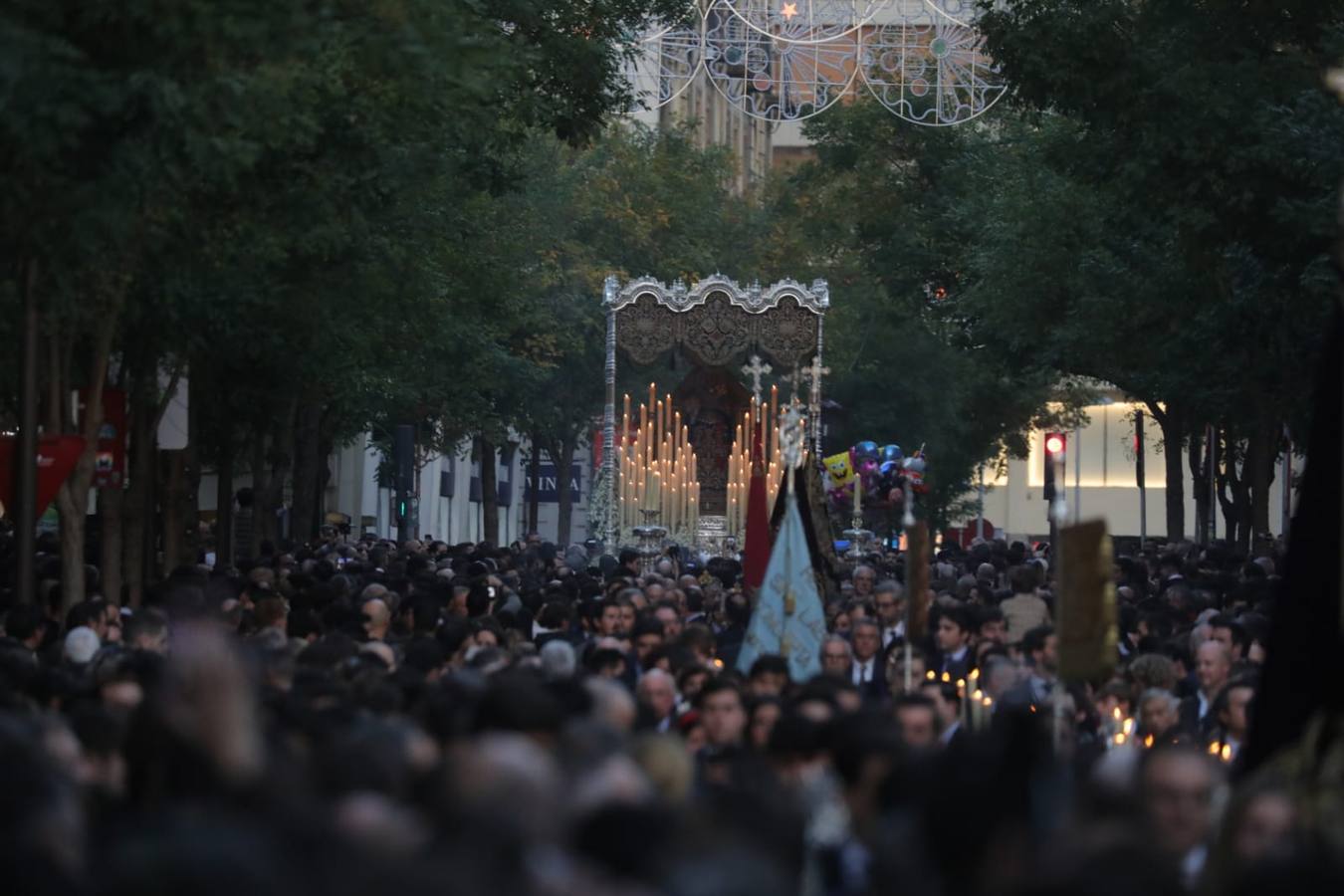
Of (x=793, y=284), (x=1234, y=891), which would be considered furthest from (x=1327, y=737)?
(x=793, y=284)

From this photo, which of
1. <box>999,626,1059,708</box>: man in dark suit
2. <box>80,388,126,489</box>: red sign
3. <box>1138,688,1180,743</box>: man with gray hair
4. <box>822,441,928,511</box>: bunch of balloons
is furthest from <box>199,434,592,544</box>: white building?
<box>1138,688,1180,743</box>: man with gray hair

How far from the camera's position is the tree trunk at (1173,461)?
45625mm

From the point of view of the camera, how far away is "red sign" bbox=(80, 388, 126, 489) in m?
22.1

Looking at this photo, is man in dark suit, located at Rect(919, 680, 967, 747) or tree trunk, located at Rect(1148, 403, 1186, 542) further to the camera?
tree trunk, located at Rect(1148, 403, 1186, 542)

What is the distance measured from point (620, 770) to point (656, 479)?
29.4m

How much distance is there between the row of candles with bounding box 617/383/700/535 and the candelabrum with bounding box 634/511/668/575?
105 millimetres

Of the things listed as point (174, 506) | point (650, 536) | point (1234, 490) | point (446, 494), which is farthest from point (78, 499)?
point (446, 494)

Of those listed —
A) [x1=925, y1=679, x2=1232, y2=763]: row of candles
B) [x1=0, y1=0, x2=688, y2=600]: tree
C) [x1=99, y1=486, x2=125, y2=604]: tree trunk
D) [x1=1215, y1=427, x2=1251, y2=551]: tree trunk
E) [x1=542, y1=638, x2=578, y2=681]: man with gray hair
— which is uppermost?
[x1=0, y1=0, x2=688, y2=600]: tree

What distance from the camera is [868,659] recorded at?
52.2 ft

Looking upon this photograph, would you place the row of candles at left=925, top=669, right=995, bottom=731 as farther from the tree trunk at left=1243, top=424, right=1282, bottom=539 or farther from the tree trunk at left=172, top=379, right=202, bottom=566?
the tree trunk at left=1243, top=424, right=1282, bottom=539

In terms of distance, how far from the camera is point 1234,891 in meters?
5.61

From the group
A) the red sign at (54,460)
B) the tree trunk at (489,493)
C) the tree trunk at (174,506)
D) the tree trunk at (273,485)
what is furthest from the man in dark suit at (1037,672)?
the tree trunk at (489,493)

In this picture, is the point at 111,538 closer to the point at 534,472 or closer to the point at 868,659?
the point at 868,659

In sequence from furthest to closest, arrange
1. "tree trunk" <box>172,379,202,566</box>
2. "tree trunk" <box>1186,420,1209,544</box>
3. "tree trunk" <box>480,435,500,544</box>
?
"tree trunk" <box>480,435,500,544</box> < "tree trunk" <box>1186,420,1209,544</box> < "tree trunk" <box>172,379,202,566</box>
